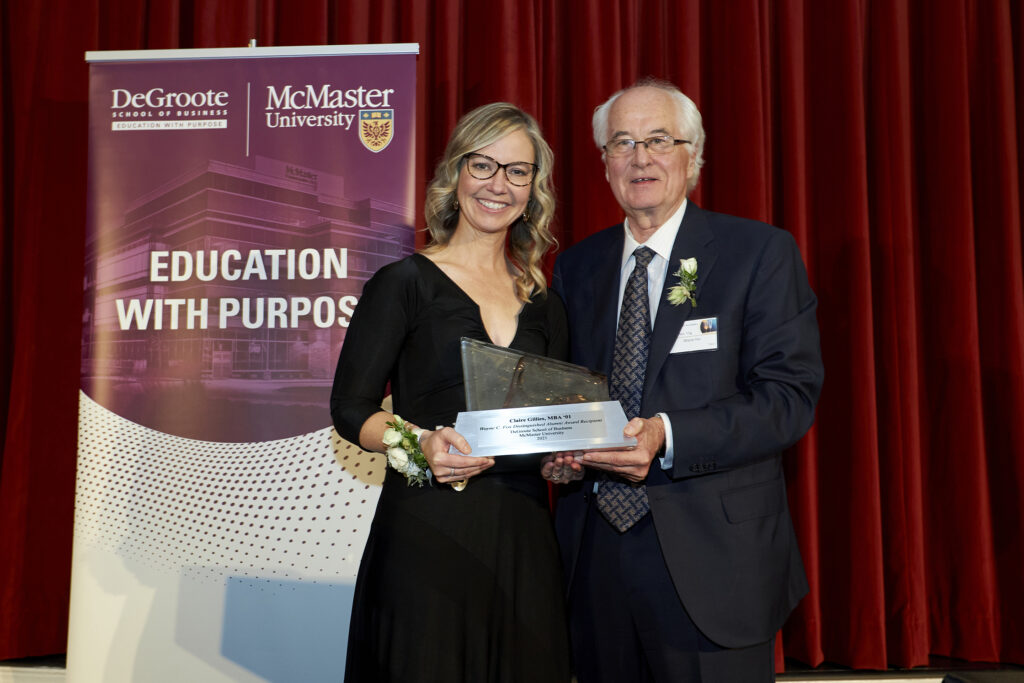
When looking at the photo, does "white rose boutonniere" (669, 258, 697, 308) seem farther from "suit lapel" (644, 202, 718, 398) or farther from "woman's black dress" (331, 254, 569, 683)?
"woman's black dress" (331, 254, 569, 683)

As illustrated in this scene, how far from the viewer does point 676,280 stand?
2.10 m

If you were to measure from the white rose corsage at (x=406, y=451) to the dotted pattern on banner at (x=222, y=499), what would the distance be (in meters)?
1.39

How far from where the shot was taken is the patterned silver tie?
1.99 meters

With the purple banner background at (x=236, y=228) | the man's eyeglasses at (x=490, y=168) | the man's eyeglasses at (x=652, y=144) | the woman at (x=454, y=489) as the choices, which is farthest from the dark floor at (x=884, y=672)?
the man's eyeglasses at (x=490, y=168)

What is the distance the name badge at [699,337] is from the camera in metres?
2.01

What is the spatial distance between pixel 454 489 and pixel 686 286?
32.1 inches

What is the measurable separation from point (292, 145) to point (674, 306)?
1.90 metres

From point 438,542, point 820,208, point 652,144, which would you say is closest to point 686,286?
point 652,144

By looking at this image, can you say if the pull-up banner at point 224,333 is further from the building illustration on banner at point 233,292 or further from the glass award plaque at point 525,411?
the glass award plaque at point 525,411

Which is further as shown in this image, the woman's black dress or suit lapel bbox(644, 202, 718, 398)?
suit lapel bbox(644, 202, 718, 398)

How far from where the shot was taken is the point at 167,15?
3.91 m

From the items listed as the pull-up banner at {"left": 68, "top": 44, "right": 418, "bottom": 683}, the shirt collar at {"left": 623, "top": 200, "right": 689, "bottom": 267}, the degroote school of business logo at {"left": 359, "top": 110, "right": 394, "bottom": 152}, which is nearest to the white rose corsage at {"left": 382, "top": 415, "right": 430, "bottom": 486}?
the shirt collar at {"left": 623, "top": 200, "right": 689, "bottom": 267}

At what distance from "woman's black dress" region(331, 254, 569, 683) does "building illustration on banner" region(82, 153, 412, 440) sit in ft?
3.70

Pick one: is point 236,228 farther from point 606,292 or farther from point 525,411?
point 525,411
